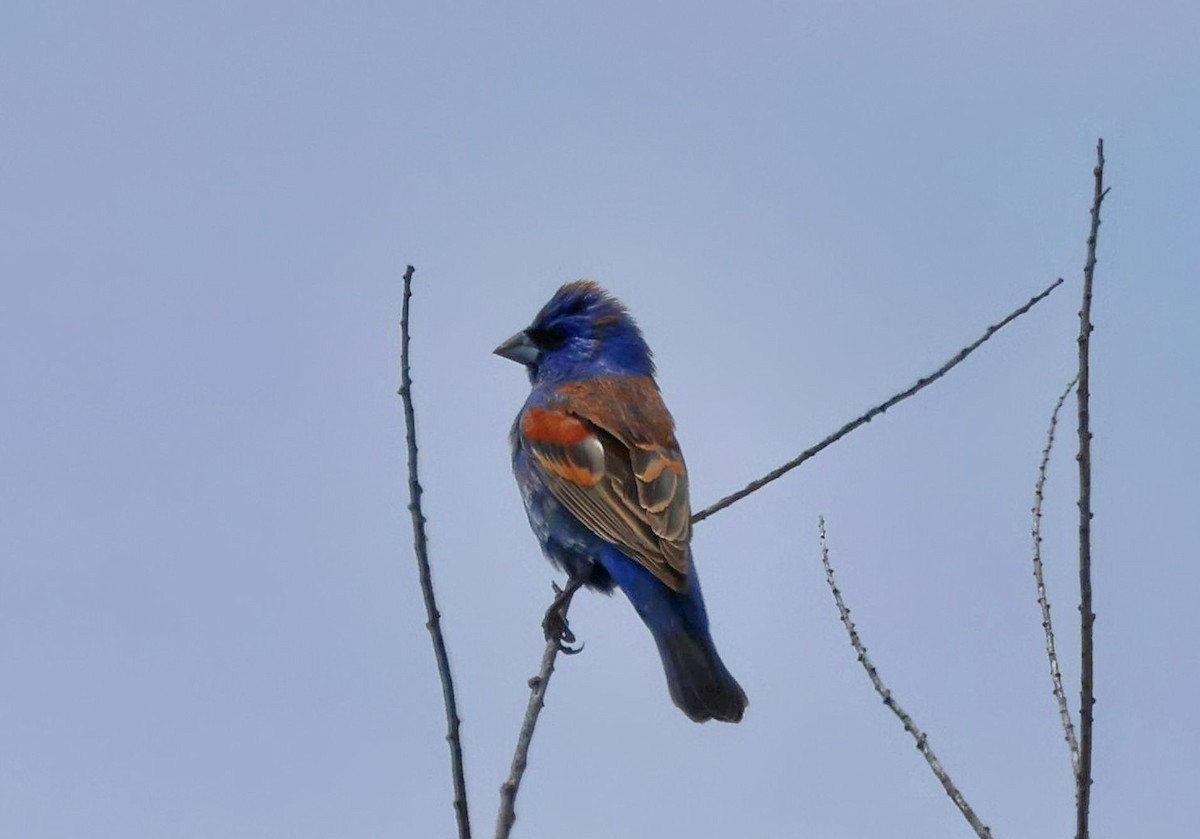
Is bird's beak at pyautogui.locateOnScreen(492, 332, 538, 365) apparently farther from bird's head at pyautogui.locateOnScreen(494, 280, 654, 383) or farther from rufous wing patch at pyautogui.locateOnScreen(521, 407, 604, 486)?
rufous wing patch at pyautogui.locateOnScreen(521, 407, 604, 486)

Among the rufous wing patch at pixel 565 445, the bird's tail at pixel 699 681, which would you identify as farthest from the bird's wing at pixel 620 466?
the bird's tail at pixel 699 681

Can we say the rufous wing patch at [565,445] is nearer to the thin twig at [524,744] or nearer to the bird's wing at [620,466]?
the bird's wing at [620,466]

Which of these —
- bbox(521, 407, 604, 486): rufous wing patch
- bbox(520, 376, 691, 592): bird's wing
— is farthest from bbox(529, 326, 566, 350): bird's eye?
bbox(521, 407, 604, 486): rufous wing patch

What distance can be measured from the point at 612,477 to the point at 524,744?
3351 millimetres

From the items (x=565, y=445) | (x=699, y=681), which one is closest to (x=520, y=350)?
(x=565, y=445)

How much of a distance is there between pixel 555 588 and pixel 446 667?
3.04 meters

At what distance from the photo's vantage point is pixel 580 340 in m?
9.30

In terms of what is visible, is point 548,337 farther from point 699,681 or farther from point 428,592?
point 428,592

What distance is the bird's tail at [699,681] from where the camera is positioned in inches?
277

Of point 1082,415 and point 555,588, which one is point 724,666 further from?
point 1082,415

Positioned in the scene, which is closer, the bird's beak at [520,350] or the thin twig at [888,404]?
the thin twig at [888,404]

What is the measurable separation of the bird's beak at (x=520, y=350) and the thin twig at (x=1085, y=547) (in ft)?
14.5

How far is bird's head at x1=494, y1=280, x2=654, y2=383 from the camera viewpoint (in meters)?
9.20

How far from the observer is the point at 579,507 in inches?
306
